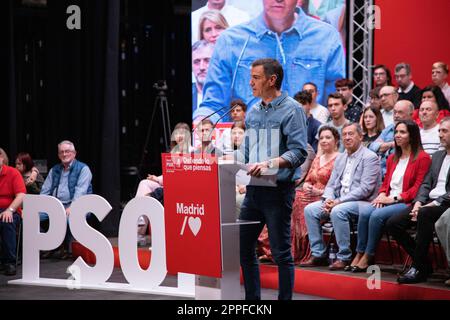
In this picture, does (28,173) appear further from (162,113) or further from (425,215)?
(425,215)

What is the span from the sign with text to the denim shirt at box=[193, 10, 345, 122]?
449cm

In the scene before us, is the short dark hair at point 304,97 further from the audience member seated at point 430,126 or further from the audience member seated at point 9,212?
the audience member seated at point 9,212

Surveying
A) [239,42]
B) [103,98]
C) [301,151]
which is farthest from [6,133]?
[301,151]

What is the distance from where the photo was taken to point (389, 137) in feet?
22.0

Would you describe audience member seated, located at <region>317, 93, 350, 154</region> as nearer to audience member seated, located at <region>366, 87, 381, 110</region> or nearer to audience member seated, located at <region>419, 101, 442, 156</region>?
audience member seated, located at <region>366, 87, 381, 110</region>

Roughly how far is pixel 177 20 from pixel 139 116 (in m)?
1.47

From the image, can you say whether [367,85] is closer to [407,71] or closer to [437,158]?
[407,71]

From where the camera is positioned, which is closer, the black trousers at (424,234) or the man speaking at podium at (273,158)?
the man speaking at podium at (273,158)

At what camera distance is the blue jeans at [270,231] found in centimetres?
439

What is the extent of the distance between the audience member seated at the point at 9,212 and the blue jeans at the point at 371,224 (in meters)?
3.01

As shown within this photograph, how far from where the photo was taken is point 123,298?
568 centimetres

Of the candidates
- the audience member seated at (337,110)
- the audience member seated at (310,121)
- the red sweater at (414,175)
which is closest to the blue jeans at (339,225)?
the red sweater at (414,175)

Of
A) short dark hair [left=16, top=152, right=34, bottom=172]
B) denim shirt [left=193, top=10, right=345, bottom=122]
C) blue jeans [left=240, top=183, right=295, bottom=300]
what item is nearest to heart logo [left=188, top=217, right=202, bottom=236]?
blue jeans [left=240, top=183, right=295, bottom=300]

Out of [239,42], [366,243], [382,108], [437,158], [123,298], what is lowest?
[123,298]
